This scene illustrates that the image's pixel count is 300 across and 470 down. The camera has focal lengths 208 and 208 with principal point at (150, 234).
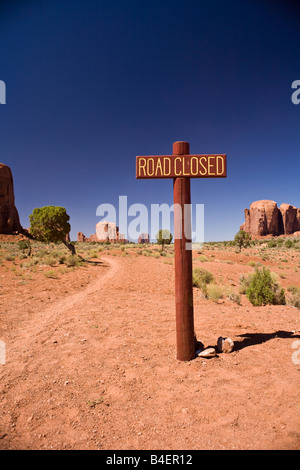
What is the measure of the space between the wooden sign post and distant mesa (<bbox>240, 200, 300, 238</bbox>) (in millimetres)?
101403

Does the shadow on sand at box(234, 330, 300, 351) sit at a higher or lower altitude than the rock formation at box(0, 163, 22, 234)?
lower

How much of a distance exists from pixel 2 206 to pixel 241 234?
211ft

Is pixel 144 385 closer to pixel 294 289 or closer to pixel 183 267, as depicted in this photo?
pixel 183 267

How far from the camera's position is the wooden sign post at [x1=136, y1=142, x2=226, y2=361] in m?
4.09

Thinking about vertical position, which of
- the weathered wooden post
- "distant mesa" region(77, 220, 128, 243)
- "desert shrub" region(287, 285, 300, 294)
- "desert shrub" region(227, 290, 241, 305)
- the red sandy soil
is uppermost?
"distant mesa" region(77, 220, 128, 243)

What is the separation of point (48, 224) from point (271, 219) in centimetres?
9694

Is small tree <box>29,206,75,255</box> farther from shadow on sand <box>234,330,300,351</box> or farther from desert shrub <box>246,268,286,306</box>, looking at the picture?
shadow on sand <box>234,330,300,351</box>

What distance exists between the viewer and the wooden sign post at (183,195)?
409cm

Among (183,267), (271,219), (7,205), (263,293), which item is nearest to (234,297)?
(263,293)

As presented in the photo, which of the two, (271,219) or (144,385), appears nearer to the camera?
(144,385)

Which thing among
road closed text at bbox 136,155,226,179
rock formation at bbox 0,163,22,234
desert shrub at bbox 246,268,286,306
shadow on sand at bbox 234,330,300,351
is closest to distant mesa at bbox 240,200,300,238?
rock formation at bbox 0,163,22,234

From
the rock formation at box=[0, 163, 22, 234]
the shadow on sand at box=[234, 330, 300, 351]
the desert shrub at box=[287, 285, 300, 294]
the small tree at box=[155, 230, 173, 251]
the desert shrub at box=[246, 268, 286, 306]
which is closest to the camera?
the shadow on sand at box=[234, 330, 300, 351]

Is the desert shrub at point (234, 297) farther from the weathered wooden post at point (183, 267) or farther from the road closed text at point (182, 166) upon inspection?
the road closed text at point (182, 166)

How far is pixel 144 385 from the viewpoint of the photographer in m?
3.52
